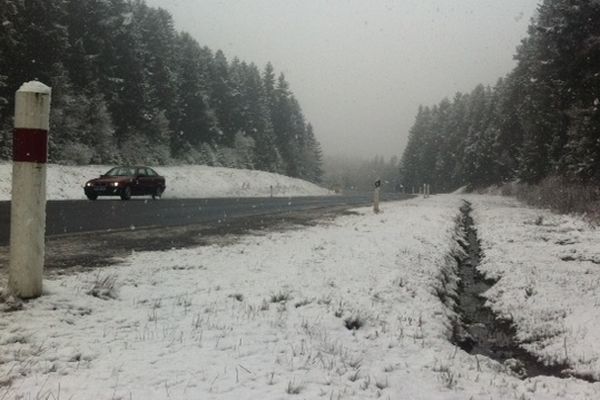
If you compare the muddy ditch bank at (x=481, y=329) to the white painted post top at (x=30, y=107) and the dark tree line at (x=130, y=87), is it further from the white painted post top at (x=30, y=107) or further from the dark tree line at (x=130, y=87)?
the dark tree line at (x=130, y=87)

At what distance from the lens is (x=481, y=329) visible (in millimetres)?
6176

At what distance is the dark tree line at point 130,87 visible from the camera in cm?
3566

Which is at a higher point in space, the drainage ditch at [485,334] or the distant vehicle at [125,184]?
the distant vehicle at [125,184]

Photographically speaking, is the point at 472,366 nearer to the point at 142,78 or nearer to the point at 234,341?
the point at 234,341

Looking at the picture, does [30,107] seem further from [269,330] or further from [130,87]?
[130,87]

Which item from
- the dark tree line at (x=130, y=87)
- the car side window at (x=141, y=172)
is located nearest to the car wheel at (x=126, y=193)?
the car side window at (x=141, y=172)

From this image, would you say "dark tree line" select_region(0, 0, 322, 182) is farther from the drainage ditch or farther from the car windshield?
the drainage ditch

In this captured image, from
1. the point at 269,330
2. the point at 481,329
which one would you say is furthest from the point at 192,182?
the point at 269,330

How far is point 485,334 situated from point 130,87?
1936 inches

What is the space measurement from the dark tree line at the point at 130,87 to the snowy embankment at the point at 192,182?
564 centimetres

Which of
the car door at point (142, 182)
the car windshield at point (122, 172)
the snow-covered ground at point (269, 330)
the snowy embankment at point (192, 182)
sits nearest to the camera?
the snow-covered ground at point (269, 330)

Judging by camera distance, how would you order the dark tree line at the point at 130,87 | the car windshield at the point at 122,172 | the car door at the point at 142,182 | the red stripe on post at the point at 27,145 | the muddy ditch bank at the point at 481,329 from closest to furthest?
1. the red stripe on post at the point at 27,145
2. the muddy ditch bank at the point at 481,329
3. the car windshield at the point at 122,172
4. the car door at the point at 142,182
5. the dark tree line at the point at 130,87

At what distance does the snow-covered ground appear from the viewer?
3.16 meters

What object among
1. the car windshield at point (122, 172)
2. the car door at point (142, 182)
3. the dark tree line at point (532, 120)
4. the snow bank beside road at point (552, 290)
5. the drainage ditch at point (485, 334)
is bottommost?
the drainage ditch at point (485, 334)
